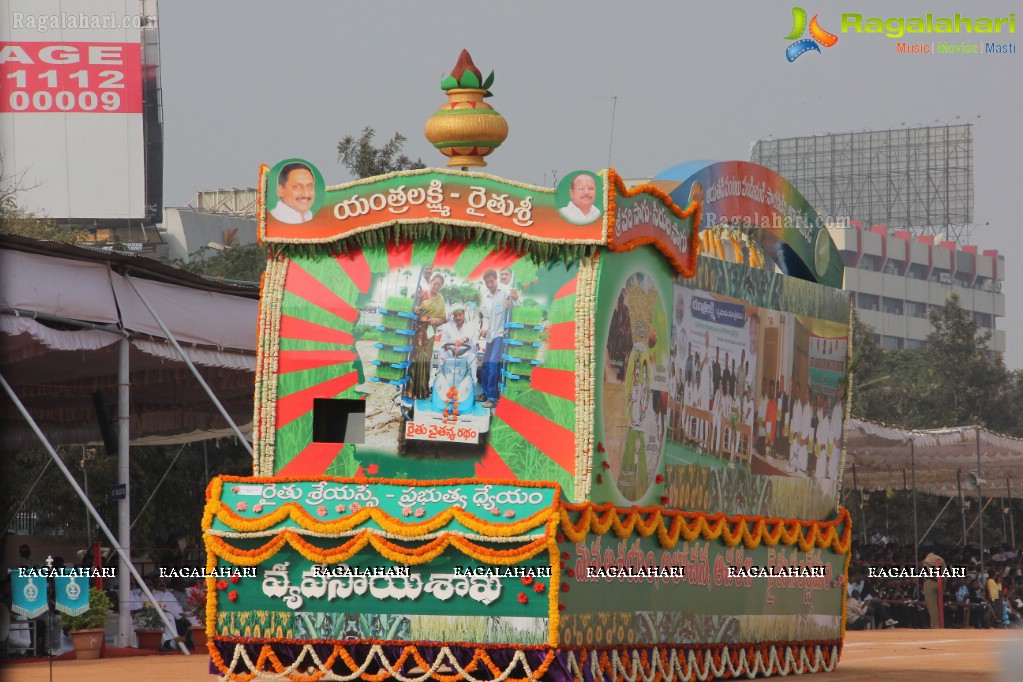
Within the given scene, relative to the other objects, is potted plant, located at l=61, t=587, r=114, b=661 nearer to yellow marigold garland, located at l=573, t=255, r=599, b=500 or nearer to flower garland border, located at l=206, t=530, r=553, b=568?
flower garland border, located at l=206, t=530, r=553, b=568

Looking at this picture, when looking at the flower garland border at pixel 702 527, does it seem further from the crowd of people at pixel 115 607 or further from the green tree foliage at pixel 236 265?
the green tree foliage at pixel 236 265

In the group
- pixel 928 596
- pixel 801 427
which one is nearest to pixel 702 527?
pixel 801 427

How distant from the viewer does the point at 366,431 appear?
14.8 meters

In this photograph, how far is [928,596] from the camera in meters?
35.2

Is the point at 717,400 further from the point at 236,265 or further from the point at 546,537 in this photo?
the point at 236,265

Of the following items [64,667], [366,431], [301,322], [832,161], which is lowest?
[64,667]

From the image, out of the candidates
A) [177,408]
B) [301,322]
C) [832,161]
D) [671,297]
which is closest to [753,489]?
→ [671,297]

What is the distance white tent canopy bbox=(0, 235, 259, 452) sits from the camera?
60.7 ft

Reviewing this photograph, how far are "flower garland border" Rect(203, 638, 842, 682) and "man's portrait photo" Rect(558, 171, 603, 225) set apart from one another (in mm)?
3520

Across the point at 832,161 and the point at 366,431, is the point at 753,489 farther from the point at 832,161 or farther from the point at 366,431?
the point at 832,161

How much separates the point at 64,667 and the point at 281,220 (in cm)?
574

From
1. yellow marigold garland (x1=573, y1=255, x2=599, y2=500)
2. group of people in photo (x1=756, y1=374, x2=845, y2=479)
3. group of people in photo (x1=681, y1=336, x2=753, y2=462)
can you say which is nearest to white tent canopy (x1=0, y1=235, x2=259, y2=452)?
yellow marigold garland (x1=573, y1=255, x2=599, y2=500)

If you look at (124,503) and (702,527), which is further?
(124,503)

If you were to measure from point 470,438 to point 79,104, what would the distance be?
58193 mm
